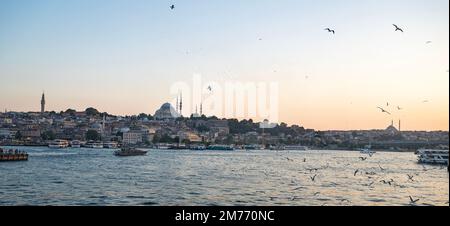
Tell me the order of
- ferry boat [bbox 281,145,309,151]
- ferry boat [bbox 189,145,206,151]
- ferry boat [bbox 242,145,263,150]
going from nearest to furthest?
ferry boat [bbox 189,145,206,151], ferry boat [bbox 281,145,309,151], ferry boat [bbox 242,145,263,150]

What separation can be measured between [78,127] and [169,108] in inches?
551

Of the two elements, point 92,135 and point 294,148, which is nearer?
point 294,148

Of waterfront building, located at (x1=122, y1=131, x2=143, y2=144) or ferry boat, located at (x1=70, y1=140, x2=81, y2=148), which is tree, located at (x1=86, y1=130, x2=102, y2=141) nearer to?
waterfront building, located at (x1=122, y1=131, x2=143, y2=144)

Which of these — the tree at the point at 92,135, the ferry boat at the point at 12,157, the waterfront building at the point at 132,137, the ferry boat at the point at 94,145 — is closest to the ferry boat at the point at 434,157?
the ferry boat at the point at 12,157

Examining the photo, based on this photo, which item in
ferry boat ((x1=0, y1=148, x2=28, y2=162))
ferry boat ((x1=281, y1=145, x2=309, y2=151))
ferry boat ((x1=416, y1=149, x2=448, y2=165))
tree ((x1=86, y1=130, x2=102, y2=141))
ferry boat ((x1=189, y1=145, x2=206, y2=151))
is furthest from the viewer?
tree ((x1=86, y1=130, x2=102, y2=141))

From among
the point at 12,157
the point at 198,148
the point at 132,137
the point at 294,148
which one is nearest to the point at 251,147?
the point at 294,148

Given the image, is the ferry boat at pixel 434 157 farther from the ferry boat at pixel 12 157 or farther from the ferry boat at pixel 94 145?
the ferry boat at pixel 94 145

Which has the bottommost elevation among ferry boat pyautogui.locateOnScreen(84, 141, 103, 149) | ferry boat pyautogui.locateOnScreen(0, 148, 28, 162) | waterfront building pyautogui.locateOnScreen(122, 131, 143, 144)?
ferry boat pyautogui.locateOnScreen(0, 148, 28, 162)

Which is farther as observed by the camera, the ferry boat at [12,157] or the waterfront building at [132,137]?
the waterfront building at [132,137]

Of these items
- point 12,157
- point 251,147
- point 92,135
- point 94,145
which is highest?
point 92,135

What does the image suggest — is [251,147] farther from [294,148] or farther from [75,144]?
[75,144]

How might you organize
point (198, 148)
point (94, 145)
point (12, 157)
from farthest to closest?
point (198, 148), point (94, 145), point (12, 157)

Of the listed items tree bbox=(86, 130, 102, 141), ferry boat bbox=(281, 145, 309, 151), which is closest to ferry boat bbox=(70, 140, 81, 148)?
tree bbox=(86, 130, 102, 141)

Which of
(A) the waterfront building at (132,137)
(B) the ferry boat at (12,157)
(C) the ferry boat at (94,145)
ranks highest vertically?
(A) the waterfront building at (132,137)
